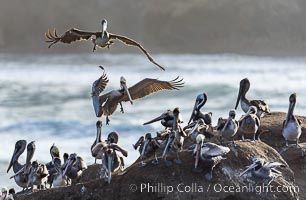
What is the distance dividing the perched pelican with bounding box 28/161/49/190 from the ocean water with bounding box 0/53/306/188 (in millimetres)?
12289

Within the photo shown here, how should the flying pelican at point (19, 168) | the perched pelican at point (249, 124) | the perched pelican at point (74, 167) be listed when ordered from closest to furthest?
the perched pelican at point (74, 167), the flying pelican at point (19, 168), the perched pelican at point (249, 124)

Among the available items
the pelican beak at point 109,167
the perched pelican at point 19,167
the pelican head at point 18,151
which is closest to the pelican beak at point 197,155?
the pelican beak at point 109,167

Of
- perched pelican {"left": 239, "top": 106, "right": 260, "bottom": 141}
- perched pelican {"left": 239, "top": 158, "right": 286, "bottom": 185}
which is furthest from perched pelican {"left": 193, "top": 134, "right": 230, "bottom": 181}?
perched pelican {"left": 239, "top": 106, "right": 260, "bottom": 141}

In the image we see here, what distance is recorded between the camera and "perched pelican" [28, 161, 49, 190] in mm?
18672

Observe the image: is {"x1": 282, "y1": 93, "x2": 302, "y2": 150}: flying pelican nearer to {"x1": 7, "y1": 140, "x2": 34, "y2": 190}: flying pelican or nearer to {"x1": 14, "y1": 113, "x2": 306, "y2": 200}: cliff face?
{"x1": 14, "y1": 113, "x2": 306, "y2": 200}: cliff face

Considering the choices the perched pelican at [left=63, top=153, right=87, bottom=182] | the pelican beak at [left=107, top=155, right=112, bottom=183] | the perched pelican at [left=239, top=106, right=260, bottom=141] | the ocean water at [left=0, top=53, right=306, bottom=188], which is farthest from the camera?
the ocean water at [left=0, top=53, right=306, bottom=188]

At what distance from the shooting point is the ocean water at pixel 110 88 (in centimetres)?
4447

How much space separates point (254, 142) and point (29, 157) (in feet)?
14.5

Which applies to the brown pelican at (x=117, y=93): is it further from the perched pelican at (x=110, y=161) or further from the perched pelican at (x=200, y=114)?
the perched pelican at (x=110, y=161)

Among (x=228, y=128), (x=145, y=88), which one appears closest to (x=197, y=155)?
(x=228, y=128)

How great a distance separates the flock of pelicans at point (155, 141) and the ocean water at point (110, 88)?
1087 centimetres

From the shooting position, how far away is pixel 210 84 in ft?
206

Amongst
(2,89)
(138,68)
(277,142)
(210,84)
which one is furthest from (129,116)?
(277,142)

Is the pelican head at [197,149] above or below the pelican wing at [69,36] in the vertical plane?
below
